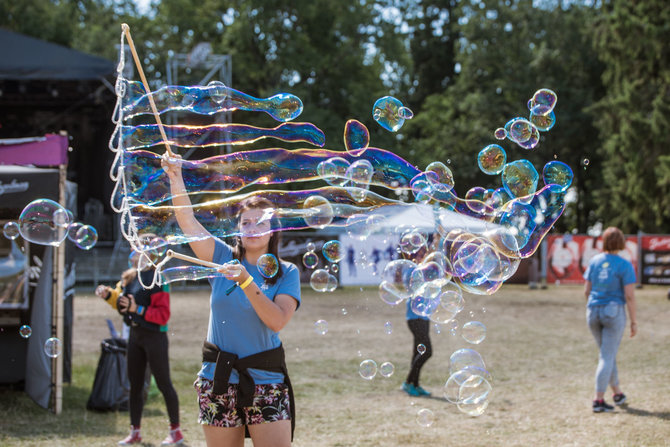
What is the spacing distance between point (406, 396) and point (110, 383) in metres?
2.91

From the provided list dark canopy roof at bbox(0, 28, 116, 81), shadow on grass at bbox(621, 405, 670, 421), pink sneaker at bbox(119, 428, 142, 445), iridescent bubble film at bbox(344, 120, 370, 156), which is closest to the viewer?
iridescent bubble film at bbox(344, 120, 370, 156)

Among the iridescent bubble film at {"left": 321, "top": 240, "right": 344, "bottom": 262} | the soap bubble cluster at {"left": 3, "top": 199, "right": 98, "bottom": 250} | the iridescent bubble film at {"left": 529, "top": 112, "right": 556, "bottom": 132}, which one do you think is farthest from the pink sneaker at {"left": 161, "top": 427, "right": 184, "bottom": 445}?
the iridescent bubble film at {"left": 529, "top": 112, "right": 556, "bottom": 132}

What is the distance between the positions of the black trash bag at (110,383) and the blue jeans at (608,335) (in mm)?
4374

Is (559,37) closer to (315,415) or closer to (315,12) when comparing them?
(315,12)

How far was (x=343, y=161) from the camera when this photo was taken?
421 centimetres

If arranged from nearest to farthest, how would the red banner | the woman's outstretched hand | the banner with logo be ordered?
1. the woman's outstretched hand
2. the banner with logo
3. the red banner

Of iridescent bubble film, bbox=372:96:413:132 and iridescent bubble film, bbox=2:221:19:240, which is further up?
iridescent bubble film, bbox=372:96:413:132

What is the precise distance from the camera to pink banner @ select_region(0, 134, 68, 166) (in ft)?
21.2

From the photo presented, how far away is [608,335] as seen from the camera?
21.4 ft

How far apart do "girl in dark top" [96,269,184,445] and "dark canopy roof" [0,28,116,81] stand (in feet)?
37.4

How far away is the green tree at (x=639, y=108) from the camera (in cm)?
2672

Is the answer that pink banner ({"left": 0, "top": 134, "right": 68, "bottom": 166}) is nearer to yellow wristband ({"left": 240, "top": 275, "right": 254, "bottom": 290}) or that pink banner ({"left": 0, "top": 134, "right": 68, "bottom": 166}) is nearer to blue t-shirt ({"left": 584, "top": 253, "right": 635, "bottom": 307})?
yellow wristband ({"left": 240, "top": 275, "right": 254, "bottom": 290})

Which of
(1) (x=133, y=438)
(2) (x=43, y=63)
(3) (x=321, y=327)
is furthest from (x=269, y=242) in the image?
(2) (x=43, y=63)

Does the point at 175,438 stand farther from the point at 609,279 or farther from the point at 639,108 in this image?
the point at 639,108
